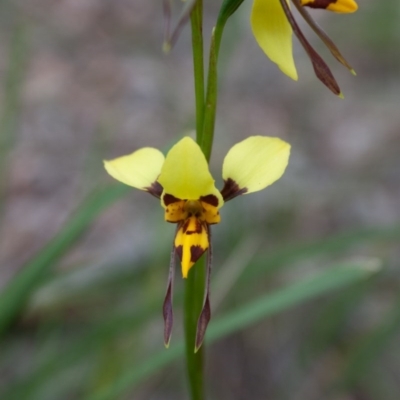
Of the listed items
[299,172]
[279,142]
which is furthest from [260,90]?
[279,142]

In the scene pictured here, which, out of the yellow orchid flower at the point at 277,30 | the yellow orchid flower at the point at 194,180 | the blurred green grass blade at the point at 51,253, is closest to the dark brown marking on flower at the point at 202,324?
the yellow orchid flower at the point at 194,180

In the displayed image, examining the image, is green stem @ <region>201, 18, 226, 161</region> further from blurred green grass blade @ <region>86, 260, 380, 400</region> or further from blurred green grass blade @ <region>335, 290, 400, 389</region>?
blurred green grass blade @ <region>335, 290, 400, 389</region>

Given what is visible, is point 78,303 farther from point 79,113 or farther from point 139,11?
point 139,11

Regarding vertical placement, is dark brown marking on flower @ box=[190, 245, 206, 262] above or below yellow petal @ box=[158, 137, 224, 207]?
below

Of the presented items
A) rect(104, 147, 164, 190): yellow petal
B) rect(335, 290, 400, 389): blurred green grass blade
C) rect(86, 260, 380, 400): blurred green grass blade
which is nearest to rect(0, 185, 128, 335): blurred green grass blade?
rect(86, 260, 380, 400): blurred green grass blade

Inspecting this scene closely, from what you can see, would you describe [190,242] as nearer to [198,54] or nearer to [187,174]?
[187,174]

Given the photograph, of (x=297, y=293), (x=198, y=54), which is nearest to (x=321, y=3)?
(x=198, y=54)
